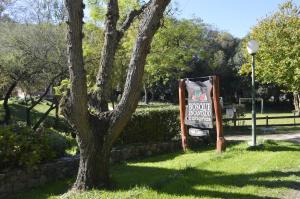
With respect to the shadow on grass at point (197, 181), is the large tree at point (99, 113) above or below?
above

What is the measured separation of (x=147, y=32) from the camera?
7.64 m

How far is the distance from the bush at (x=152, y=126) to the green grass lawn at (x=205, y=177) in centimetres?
102

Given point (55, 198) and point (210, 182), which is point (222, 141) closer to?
A: point (210, 182)

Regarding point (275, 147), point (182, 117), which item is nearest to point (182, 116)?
point (182, 117)

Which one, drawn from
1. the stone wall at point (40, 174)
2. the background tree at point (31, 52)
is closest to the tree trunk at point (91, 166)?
the stone wall at point (40, 174)

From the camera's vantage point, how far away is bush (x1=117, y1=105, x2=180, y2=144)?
12273mm

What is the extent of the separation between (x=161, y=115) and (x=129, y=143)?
A: 1.50 metres

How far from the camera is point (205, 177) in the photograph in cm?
850

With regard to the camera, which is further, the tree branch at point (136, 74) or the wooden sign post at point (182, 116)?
the wooden sign post at point (182, 116)

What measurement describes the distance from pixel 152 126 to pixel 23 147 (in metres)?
5.03

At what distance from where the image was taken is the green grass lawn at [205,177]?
721 cm

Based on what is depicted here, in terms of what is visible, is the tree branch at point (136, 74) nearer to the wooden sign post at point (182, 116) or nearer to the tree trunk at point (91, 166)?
the tree trunk at point (91, 166)

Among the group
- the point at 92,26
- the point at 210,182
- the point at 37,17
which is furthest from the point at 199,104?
the point at 92,26

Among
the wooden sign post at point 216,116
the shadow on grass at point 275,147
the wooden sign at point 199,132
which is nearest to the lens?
the wooden sign post at point 216,116
